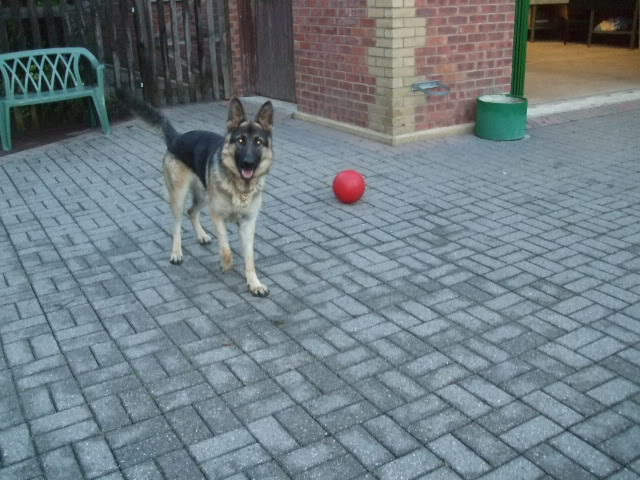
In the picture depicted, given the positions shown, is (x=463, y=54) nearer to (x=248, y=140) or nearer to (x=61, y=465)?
(x=248, y=140)

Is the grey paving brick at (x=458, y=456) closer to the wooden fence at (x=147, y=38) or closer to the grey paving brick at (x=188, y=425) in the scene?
the grey paving brick at (x=188, y=425)

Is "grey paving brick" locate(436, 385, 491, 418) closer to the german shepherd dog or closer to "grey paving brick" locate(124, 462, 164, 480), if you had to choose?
"grey paving brick" locate(124, 462, 164, 480)

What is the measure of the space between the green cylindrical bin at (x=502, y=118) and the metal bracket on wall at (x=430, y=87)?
1.75 feet

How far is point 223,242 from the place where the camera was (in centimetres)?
477

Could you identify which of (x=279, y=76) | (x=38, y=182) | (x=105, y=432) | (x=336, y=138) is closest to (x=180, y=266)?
(x=105, y=432)

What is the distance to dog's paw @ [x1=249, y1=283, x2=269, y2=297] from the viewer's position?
4627 mm

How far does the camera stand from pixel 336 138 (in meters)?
8.78

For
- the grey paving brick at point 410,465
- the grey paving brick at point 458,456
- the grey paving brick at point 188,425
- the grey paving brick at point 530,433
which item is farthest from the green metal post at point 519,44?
the grey paving brick at point 188,425

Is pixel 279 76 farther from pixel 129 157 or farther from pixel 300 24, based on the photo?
pixel 129 157

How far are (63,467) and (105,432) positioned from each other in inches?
10.8

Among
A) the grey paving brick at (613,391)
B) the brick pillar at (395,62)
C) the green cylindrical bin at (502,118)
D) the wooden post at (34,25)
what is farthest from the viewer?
the wooden post at (34,25)

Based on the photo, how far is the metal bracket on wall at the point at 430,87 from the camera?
8156 mm

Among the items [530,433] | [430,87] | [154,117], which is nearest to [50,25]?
[154,117]

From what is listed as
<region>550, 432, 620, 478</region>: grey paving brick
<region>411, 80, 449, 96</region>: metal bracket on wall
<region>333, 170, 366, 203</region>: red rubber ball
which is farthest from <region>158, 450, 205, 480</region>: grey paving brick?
<region>411, 80, 449, 96</region>: metal bracket on wall
